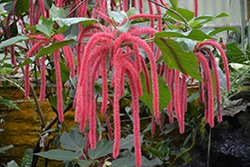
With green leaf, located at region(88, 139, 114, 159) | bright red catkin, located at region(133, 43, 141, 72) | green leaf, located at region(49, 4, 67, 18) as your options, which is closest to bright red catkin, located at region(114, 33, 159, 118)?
bright red catkin, located at region(133, 43, 141, 72)

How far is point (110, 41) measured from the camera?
1.40 ft

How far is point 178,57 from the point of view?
0.47 meters

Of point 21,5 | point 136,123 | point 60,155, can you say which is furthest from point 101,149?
point 21,5

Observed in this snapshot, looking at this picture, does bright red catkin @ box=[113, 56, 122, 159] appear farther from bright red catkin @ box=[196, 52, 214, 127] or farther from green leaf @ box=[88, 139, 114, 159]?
green leaf @ box=[88, 139, 114, 159]

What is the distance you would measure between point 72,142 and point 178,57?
1.90 feet

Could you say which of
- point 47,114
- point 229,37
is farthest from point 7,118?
point 229,37

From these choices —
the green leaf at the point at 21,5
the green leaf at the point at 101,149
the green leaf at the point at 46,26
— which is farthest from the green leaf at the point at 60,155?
the green leaf at the point at 21,5

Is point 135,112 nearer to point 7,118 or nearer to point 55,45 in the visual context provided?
point 55,45

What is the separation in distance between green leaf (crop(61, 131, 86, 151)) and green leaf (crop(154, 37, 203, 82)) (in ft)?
1.73

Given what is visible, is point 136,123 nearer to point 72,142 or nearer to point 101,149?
point 101,149

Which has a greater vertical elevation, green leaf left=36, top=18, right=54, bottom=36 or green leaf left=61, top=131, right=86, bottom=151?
green leaf left=36, top=18, right=54, bottom=36

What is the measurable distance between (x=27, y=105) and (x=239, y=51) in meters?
1.63

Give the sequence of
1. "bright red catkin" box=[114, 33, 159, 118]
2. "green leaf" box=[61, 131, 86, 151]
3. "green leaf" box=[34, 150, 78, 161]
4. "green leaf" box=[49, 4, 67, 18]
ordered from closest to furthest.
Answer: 1. "bright red catkin" box=[114, 33, 159, 118]
2. "green leaf" box=[49, 4, 67, 18]
3. "green leaf" box=[34, 150, 78, 161]
4. "green leaf" box=[61, 131, 86, 151]

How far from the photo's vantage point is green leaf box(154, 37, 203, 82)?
0.45 m
